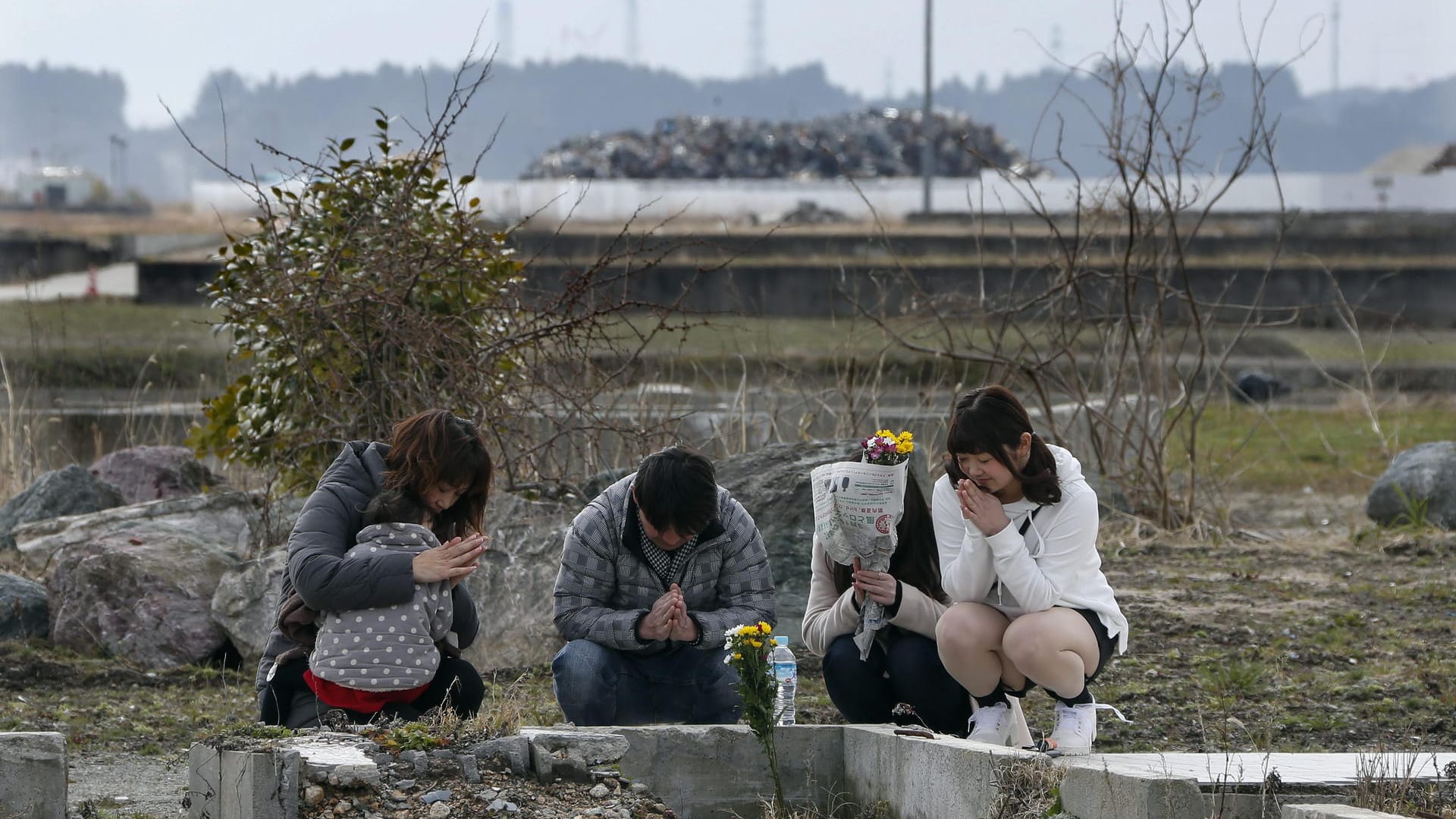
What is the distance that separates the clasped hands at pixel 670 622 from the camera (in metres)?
4.35

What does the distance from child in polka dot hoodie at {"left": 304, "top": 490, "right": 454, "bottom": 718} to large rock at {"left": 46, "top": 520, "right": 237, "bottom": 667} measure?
2351 millimetres

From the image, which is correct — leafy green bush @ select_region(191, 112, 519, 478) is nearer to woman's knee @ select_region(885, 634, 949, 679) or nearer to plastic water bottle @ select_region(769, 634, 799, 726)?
plastic water bottle @ select_region(769, 634, 799, 726)

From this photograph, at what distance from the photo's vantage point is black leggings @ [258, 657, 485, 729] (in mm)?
4254

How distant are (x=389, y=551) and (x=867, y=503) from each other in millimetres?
1235

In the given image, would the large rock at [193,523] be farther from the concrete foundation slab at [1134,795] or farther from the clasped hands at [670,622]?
the concrete foundation slab at [1134,795]

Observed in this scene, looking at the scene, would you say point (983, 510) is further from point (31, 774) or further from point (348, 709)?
point (31, 774)

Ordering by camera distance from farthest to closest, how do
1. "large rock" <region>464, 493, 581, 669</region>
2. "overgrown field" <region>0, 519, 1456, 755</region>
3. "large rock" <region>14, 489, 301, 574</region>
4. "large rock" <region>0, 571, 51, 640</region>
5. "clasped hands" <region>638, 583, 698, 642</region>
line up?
"large rock" <region>14, 489, 301, 574</region> < "large rock" <region>0, 571, 51, 640</region> < "large rock" <region>464, 493, 581, 669</region> < "overgrown field" <region>0, 519, 1456, 755</region> < "clasped hands" <region>638, 583, 698, 642</region>

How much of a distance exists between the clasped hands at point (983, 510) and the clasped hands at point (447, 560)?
4.05 ft

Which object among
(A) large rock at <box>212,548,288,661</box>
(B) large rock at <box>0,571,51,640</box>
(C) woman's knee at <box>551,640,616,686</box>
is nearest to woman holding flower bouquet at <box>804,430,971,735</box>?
Result: (C) woman's knee at <box>551,640,616,686</box>

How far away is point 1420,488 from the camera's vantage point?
8.97 meters

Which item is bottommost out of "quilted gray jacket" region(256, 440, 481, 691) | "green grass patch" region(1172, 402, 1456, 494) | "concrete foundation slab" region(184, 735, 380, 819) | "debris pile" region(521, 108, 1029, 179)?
"green grass patch" region(1172, 402, 1456, 494)

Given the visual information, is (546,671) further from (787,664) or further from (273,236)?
(273,236)

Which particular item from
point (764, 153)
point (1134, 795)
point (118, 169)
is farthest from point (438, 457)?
point (118, 169)

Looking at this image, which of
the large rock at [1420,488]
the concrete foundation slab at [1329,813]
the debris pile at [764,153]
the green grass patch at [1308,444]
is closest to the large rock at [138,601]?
the concrete foundation slab at [1329,813]
